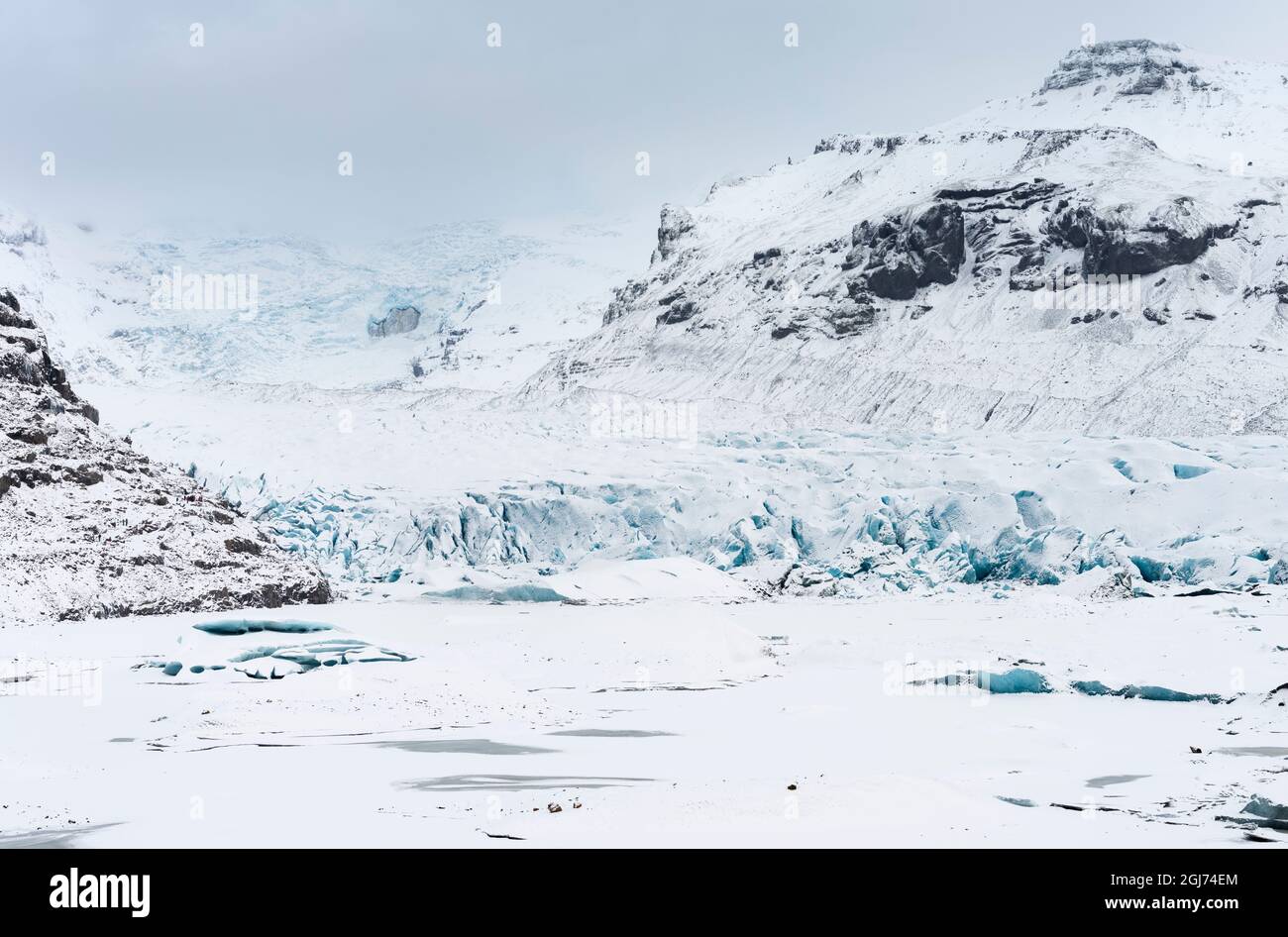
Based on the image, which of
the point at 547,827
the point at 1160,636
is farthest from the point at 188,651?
the point at 1160,636

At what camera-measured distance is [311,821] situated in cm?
911

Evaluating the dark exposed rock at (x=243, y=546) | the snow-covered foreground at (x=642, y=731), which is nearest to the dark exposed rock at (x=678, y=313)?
the dark exposed rock at (x=243, y=546)

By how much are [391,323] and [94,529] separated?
331 feet

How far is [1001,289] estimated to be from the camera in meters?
89.4

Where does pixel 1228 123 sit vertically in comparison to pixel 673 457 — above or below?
above

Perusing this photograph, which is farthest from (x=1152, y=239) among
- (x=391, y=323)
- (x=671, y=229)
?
(x=391, y=323)

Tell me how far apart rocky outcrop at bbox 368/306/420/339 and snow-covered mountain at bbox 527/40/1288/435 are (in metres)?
24.3

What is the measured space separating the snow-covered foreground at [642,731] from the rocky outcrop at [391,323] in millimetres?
101200

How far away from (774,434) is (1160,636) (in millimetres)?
30405

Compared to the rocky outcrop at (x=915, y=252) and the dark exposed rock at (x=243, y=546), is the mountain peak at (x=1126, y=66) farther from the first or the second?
the dark exposed rock at (x=243, y=546)

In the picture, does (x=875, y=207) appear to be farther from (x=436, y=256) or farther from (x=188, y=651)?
(x=188, y=651)

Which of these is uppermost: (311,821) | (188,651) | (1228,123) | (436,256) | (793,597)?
(1228,123)

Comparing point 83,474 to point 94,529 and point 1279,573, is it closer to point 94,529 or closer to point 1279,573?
point 94,529

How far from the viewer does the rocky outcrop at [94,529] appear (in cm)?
2508
